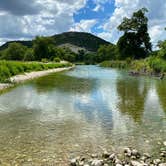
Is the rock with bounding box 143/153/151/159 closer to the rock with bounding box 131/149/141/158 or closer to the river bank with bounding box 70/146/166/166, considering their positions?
the river bank with bounding box 70/146/166/166

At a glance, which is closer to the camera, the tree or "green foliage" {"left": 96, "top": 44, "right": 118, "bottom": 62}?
the tree

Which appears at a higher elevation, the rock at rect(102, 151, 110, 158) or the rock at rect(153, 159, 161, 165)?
the rock at rect(102, 151, 110, 158)

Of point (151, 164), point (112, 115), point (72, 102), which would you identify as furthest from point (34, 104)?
point (151, 164)

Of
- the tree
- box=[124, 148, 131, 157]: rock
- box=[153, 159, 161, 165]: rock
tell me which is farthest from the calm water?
the tree

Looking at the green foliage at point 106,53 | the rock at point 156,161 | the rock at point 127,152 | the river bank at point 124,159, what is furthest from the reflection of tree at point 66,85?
the green foliage at point 106,53

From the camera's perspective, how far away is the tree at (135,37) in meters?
98.8

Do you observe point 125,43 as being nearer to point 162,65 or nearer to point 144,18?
point 144,18

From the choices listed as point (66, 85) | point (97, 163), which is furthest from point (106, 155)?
point (66, 85)

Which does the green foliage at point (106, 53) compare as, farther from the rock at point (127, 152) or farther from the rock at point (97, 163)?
the rock at point (97, 163)

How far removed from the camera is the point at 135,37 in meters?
101

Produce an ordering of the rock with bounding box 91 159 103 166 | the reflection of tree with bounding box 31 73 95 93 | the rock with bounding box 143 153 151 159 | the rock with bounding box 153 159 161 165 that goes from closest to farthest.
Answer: the rock with bounding box 91 159 103 166, the rock with bounding box 153 159 161 165, the rock with bounding box 143 153 151 159, the reflection of tree with bounding box 31 73 95 93

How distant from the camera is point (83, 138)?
1195 cm

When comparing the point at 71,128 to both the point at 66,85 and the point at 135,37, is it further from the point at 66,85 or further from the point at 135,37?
the point at 135,37

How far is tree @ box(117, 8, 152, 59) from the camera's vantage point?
324ft
